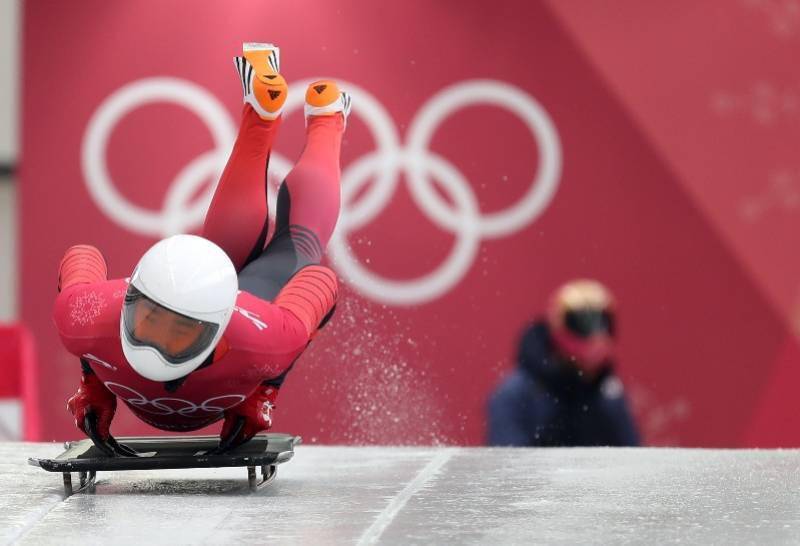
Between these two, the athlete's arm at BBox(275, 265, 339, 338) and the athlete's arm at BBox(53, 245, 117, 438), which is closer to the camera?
the athlete's arm at BBox(53, 245, 117, 438)

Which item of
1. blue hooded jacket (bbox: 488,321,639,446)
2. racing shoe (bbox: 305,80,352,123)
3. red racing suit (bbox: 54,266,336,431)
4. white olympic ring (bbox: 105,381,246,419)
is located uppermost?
racing shoe (bbox: 305,80,352,123)

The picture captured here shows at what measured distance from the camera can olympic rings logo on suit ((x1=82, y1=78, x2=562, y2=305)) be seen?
707 centimetres

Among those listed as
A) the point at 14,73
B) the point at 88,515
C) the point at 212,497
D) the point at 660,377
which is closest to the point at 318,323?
the point at 212,497

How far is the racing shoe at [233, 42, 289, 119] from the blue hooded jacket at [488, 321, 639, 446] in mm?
1943

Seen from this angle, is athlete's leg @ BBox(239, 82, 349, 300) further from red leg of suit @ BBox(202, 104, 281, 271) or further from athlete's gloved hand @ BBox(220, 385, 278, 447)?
athlete's gloved hand @ BBox(220, 385, 278, 447)

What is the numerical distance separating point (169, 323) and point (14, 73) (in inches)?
215

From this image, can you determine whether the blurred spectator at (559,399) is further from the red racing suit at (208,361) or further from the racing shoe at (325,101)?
the red racing suit at (208,361)

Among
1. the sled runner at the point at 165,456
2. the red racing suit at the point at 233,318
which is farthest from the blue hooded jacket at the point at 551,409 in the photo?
the sled runner at the point at 165,456

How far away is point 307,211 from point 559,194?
3452 mm

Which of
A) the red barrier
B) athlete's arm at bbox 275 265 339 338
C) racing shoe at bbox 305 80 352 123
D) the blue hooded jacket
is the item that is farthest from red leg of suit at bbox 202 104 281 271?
the blue hooded jacket

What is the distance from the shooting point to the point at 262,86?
3.80 metres

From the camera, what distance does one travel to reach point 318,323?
318 cm

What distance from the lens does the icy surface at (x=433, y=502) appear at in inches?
95.3

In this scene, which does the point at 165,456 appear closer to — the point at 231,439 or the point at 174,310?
the point at 231,439
